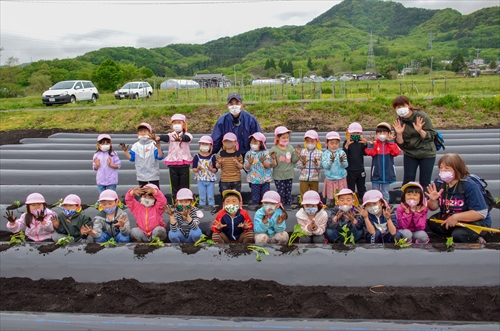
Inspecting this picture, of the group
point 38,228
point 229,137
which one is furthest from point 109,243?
point 229,137

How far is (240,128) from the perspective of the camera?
18.2 ft

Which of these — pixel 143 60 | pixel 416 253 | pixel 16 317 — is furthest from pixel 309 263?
pixel 143 60

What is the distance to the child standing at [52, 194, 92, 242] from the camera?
4656 mm

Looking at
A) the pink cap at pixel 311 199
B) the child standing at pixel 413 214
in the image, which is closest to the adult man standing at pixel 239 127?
the pink cap at pixel 311 199

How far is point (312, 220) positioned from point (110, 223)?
2.26 m

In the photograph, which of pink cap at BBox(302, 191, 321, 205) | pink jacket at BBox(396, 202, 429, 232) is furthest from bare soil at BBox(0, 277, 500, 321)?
pink cap at BBox(302, 191, 321, 205)

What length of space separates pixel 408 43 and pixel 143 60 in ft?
184

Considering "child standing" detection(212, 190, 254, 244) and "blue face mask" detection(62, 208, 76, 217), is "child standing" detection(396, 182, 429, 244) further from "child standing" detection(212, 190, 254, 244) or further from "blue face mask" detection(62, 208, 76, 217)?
"blue face mask" detection(62, 208, 76, 217)

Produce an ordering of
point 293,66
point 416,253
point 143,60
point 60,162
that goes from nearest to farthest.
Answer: point 416,253 < point 60,162 < point 293,66 < point 143,60

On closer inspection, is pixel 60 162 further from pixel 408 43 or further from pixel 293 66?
pixel 408 43

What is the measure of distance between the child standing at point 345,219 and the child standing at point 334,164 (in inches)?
33.3

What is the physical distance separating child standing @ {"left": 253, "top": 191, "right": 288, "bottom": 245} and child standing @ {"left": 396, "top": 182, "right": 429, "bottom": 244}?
4.05 feet

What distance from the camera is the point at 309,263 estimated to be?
4.01 metres

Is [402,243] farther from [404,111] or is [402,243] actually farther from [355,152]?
[404,111]
